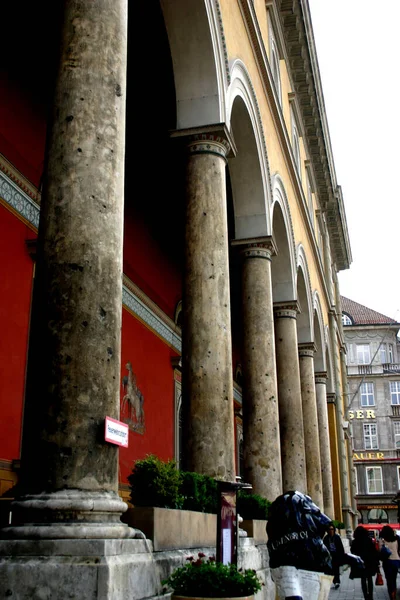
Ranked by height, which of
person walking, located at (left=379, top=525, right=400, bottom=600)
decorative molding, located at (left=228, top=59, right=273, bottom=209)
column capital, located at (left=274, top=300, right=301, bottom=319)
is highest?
decorative molding, located at (left=228, top=59, right=273, bottom=209)

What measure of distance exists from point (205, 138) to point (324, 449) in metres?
14.4

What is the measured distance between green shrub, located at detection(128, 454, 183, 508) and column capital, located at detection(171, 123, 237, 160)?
4.02 meters

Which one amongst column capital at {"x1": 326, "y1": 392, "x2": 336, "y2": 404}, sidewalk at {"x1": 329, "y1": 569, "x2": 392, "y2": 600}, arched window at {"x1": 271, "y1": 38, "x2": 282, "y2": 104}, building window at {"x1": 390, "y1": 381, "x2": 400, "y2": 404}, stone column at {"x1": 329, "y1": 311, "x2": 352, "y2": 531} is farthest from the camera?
building window at {"x1": 390, "y1": 381, "x2": 400, "y2": 404}

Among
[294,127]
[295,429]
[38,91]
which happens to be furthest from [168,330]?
[294,127]

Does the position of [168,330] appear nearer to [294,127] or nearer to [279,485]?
[279,485]

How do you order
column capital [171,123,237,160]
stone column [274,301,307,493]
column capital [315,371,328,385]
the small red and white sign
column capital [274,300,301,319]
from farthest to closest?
column capital [315,371,328,385] < column capital [274,300,301,319] < stone column [274,301,307,493] < column capital [171,123,237,160] < the small red and white sign

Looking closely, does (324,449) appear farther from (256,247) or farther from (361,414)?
(361,414)

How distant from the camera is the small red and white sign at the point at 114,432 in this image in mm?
3932

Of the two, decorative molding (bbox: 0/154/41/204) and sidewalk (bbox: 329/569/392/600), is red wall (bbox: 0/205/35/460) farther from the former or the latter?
sidewalk (bbox: 329/569/392/600)

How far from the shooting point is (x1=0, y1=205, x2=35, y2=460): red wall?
8547 millimetres

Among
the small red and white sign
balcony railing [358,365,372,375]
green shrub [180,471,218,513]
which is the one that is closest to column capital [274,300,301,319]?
green shrub [180,471,218,513]

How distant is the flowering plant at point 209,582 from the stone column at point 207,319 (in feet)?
8.14

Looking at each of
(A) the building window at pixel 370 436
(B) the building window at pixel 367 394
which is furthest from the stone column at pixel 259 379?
(B) the building window at pixel 367 394

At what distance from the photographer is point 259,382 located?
1047 cm
